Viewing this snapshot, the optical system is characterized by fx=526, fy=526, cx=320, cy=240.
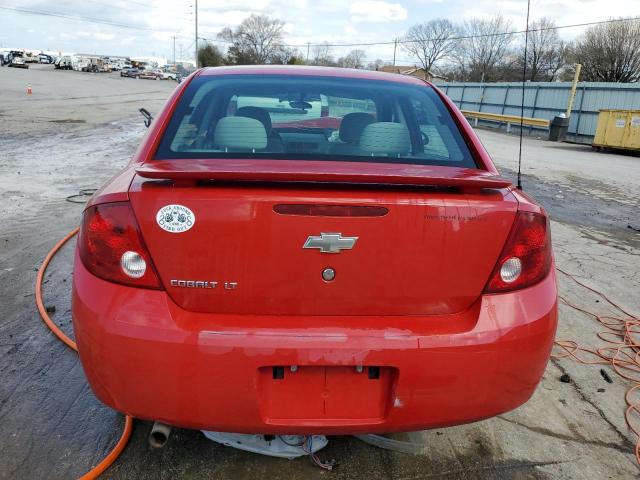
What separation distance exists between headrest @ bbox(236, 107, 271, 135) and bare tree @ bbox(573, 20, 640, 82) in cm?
4915

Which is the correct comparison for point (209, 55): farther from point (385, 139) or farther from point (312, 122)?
point (385, 139)

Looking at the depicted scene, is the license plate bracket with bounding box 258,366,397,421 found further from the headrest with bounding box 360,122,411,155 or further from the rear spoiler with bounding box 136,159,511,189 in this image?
the headrest with bounding box 360,122,411,155

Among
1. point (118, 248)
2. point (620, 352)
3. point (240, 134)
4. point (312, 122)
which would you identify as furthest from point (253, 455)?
point (620, 352)

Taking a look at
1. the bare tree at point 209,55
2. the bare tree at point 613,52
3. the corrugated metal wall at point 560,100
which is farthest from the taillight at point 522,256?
the bare tree at point 209,55

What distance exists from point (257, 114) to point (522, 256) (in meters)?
1.44

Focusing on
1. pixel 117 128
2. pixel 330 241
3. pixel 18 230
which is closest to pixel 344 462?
pixel 330 241

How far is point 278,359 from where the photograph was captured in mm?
1733

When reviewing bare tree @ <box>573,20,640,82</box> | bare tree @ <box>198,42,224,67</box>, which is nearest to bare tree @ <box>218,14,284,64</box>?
bare tree @ <box>198,42,224,67</box>

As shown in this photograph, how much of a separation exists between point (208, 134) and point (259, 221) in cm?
77

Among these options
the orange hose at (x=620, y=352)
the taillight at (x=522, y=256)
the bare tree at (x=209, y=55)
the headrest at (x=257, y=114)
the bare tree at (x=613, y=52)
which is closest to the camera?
the taillight at (x=522, y=256)

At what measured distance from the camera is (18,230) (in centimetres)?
540

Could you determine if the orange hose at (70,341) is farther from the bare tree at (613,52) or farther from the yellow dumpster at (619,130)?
the bare tree at (613,52)

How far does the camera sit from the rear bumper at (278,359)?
1746 mm

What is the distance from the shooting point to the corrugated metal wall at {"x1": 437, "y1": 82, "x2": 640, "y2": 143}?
24.5 metres
